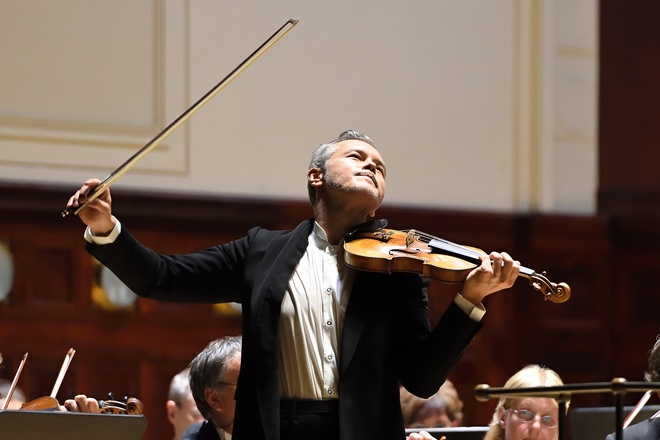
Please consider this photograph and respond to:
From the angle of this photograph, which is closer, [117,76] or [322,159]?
[322,159]

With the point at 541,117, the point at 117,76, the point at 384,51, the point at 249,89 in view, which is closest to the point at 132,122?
the point at 117,76

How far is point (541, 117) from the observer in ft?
18.5

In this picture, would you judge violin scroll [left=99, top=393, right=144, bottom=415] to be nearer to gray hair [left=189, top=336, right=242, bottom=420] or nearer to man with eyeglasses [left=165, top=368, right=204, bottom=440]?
gray hair [left=189, top=336, right=242, bottom=420]

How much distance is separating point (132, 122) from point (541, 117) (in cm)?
188

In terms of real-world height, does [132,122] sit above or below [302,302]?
above

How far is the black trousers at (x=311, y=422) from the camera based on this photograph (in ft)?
7.75

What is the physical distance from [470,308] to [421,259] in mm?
134

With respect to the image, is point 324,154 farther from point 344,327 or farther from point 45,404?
point 45,404

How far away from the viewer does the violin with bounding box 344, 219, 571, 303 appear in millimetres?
2387

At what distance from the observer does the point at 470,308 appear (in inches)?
93.9

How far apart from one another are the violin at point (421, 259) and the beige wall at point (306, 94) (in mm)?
2585

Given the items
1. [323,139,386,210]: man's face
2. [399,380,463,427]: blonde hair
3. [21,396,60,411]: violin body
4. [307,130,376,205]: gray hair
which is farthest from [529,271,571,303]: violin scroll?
[399,380,463,427]: blonde hair

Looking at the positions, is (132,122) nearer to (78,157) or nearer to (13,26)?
(78,157)

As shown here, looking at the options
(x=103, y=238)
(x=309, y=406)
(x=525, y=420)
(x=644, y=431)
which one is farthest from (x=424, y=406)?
(x=103, y=238)
